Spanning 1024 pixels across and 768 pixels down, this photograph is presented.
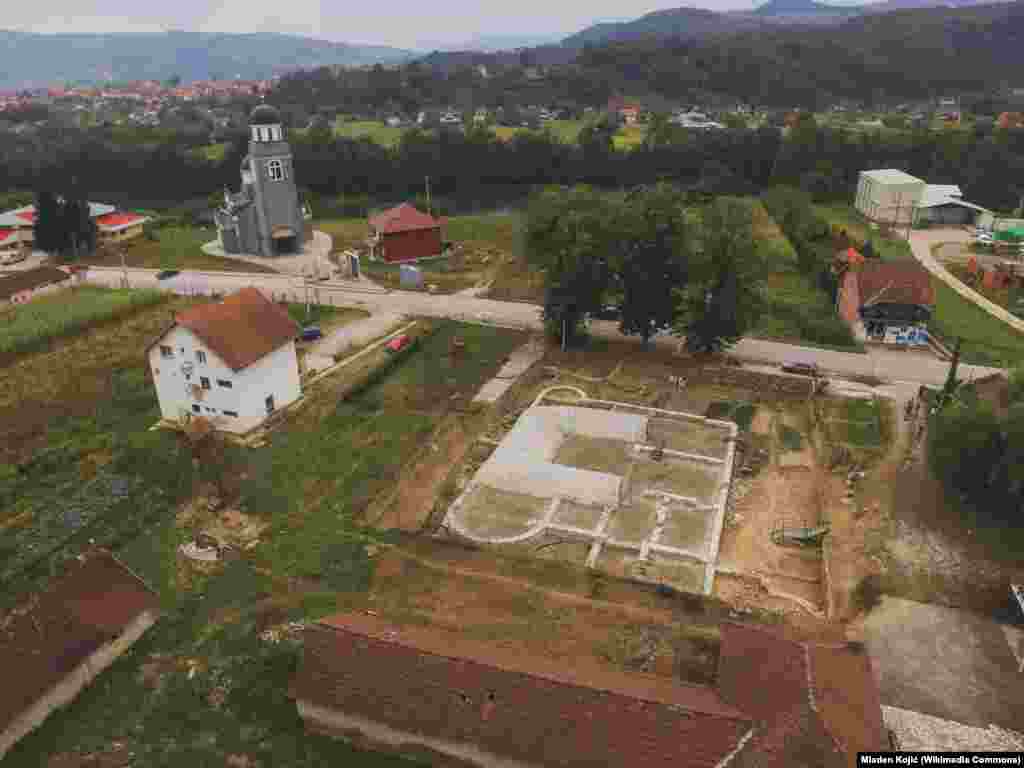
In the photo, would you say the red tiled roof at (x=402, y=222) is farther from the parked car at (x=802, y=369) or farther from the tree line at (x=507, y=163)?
the parked car at (x=802, y=369)

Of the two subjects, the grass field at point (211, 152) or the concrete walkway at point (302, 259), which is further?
the grass field at point (211, 152)

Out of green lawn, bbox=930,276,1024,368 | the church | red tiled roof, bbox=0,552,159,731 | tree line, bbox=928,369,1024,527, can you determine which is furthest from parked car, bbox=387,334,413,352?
green lawn, bbox=930,276,1024,368

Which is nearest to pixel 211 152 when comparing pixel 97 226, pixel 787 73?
pixel 97 226

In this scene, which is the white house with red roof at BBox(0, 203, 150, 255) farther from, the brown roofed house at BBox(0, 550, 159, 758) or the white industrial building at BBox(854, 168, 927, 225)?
the white industrial building at BBox(854, 168, 927, 225)

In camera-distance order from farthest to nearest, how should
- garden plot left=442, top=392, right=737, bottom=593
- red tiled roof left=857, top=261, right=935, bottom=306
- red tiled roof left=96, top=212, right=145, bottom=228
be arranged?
red tiled roof left=96, top=212, right=145, bottom=228, red tiled roof left=857, top=261, right=935, bottom=306, garden plot left=442, top=392, right=737, bottom=593

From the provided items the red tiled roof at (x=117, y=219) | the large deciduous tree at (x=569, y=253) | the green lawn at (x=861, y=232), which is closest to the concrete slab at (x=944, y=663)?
the large deciduous tree at (x=569, y=253)

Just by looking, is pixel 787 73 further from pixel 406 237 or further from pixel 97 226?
pixel 97 226
